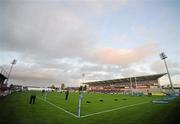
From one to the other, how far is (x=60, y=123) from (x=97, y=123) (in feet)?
8.42

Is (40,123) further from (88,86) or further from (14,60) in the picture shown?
(88,86)

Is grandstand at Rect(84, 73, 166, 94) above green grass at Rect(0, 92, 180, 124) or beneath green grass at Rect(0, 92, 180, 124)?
above

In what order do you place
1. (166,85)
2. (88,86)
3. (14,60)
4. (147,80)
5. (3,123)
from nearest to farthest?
(3,123), (14,60), (147,80), (166,85), (88,86)

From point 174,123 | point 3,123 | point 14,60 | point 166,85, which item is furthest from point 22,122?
point 166,85

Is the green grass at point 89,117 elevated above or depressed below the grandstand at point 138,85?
below

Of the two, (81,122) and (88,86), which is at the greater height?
(88,86)

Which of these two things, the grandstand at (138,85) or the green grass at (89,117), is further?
the grandstand at (138,85)

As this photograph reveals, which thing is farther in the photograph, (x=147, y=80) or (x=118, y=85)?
(x=118, y=85)

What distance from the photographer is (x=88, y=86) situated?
175 m

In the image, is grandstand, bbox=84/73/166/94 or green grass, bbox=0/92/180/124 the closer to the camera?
green grass, bbox=0/92/180/124

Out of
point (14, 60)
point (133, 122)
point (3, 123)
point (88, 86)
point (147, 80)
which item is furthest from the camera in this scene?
point (88, 86)

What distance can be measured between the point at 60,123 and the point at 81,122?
152 centimetres

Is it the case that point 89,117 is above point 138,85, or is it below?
below

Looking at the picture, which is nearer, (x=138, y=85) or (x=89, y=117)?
(x=89, y=117)
